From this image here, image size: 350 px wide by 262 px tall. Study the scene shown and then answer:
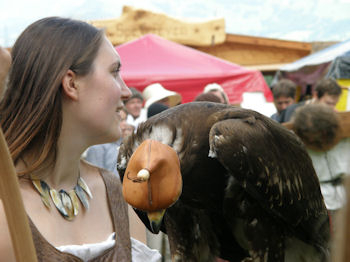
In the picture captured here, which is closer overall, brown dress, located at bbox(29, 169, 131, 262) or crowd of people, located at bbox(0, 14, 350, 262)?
brown dress, located at bbox(29, 169, 131, 262)

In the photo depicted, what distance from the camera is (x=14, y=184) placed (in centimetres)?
59

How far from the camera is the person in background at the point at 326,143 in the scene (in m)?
3.27

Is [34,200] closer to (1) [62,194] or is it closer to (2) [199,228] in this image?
(1) [62,194]

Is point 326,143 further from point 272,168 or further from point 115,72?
point 115,72

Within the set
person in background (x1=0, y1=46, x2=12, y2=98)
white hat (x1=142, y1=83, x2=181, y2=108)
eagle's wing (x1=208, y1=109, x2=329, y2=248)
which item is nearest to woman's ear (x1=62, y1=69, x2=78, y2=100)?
eagle's wing (x1=208, y1=109, x2=329, y2=248)

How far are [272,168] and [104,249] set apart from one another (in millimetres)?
940

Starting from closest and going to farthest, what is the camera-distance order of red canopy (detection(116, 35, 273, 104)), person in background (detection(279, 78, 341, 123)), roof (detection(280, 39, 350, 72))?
person in background (detection(279, 78, 341, 123)) → red canopy (detection(116, 35, 273, 104)) → roof (detection(280, 39, 350, 72))

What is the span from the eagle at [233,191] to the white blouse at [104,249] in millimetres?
277

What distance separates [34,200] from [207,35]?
33.1ft

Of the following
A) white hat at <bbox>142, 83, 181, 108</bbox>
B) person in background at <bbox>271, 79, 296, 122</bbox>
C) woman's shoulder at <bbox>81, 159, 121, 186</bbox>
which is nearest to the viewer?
woman's shoulder at <bbox>81, 159, 121, 186</bbox>

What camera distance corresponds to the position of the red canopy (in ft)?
23.2

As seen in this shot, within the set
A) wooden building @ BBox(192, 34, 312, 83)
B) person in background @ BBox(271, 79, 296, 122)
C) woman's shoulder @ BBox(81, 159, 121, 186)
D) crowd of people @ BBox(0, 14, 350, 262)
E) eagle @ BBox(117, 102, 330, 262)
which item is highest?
crowd of people @ BBox(0, 14, 350, 262)

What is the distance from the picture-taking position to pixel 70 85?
1.48 m

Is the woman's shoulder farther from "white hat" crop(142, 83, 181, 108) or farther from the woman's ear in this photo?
"white hat" crop(142, 83, 181, 108)
